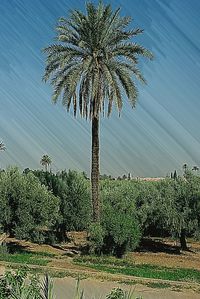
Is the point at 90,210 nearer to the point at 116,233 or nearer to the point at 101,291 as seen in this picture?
the point at 116,233

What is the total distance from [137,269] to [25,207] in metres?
8.04

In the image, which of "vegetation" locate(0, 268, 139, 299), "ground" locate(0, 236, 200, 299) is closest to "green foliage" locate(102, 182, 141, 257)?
"ground" locate(0, 236, 200, 299)

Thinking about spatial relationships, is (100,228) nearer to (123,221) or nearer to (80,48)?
(123,221)

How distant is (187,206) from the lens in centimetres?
3284

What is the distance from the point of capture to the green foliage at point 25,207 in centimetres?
2759

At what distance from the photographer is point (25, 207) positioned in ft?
91.8

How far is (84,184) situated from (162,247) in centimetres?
689

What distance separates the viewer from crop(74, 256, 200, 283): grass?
20.9 meters

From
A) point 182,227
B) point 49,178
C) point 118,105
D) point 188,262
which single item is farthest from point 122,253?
point 49,178

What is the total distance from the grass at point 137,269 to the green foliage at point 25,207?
3.43m

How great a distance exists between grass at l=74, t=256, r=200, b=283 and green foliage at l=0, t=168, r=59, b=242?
3432mm

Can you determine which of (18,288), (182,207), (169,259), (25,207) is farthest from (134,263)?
(18,288)

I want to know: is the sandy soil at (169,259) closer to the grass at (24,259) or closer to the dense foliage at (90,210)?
the dense foliage at (90,210)

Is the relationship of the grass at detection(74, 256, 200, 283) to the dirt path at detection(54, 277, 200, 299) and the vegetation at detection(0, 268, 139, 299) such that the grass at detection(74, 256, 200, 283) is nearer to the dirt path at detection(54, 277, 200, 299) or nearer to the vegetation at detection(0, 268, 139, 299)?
the dirt path at detection(54, 277, 200, 299)
